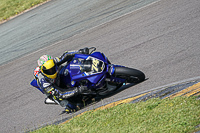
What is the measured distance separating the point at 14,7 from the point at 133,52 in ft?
42.1

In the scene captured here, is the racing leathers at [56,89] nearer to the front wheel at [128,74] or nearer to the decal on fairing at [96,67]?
the decal on fairing at [96,67]

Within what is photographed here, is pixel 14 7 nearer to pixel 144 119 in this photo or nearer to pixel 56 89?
pixel 56 89

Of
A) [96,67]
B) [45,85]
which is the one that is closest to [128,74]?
[96,67]

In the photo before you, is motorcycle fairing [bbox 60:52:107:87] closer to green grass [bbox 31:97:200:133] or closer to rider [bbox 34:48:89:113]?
rider [bbox 34:48:89:113]

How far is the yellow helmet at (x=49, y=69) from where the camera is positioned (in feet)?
22.6

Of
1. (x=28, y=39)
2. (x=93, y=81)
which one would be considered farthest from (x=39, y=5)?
(x=93, y=81)

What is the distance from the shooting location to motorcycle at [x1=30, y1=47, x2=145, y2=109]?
23.3 ft

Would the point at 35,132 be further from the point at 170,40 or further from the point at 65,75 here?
the point at 170,40

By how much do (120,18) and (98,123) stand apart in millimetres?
7461

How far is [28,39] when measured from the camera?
14492 mm

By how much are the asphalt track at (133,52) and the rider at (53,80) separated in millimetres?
626

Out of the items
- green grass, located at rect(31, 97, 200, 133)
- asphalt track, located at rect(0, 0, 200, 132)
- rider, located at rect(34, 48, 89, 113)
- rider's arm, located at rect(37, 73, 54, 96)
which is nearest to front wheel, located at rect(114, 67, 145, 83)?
asphalt track, located at rect(0, 0, 200, 132)

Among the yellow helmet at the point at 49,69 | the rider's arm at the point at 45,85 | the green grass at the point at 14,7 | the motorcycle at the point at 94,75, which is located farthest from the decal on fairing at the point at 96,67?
the green grass at the point at 14,7

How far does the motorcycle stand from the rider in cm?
12
